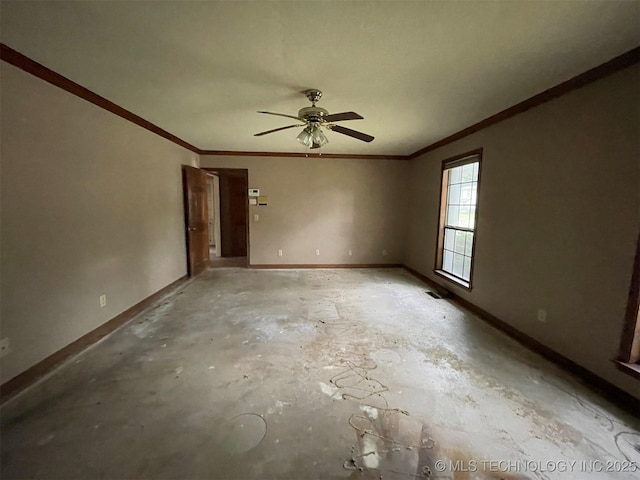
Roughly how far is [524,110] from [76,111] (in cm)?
411

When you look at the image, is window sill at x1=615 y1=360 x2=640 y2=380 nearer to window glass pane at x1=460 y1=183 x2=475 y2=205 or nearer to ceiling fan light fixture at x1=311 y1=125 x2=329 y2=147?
window glass pane at x1=460 y1=183 x2=475 y2=205

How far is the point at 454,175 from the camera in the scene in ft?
14.0

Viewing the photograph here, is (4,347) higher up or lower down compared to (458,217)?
lower down

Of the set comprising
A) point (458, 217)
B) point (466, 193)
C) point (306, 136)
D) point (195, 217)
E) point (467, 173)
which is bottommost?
point (195, 217)

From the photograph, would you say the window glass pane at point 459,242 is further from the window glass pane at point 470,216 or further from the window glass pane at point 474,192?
the window glass pane at point 474,192

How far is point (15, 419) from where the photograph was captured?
5.33 ft

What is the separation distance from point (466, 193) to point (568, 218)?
171cm

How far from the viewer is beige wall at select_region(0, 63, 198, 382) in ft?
6.06

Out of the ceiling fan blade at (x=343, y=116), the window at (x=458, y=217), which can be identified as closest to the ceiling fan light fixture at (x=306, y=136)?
the ceiling fan blade at (x=343, y=116)

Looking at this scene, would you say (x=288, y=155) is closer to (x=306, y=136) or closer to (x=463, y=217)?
(x=306, y=136)

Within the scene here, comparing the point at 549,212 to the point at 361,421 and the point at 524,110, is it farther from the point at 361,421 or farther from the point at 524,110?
the point at 361,421

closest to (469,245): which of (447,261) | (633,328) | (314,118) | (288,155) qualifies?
(447,261)

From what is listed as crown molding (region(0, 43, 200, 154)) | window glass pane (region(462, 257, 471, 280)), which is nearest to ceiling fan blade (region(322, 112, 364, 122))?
crown molding (region(0, 43, 200, 154))

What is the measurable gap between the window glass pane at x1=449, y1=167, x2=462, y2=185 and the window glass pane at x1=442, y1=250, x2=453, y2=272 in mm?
1110
